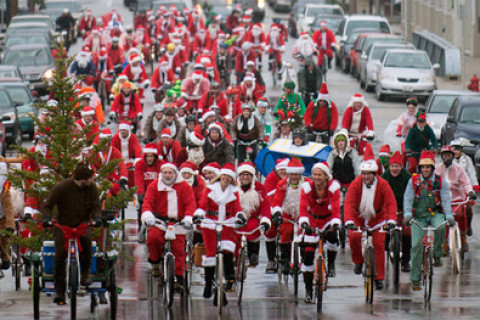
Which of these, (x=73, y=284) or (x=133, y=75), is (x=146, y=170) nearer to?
(x=73, y=284)

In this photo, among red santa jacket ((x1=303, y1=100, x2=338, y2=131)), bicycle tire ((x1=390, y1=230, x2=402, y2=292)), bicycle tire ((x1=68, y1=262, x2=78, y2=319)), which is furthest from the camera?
red santa jacket ((x1=303, y1=100, x2=338, y2=131))

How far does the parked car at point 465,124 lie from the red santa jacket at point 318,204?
11.2 metres

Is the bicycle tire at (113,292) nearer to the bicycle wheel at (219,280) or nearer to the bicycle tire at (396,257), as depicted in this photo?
the bicycle wheel at (219,280)

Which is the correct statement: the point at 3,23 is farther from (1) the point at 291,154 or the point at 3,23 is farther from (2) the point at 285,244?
(2) the point at 285,244

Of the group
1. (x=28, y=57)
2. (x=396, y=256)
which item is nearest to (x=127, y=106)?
(x=396, y=256)

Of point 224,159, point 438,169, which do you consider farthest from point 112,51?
point 438,169

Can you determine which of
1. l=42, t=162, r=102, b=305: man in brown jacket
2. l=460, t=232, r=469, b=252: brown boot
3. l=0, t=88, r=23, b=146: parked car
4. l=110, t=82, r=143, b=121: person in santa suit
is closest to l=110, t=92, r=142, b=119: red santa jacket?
l=110, t=82, r=143, b=121: person in santa suit

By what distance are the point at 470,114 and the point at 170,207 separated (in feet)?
43.7

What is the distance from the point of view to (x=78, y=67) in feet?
121

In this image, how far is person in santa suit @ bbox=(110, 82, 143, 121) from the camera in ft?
95.1

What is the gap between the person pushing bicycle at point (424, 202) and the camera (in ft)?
56.2

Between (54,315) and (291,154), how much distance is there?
7.49 m

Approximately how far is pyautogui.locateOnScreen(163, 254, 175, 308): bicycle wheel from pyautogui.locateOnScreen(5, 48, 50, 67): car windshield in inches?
1079

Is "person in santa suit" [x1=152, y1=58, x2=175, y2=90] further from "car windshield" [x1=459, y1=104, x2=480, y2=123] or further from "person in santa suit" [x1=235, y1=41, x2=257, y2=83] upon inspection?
"car windshield" [x1=459, y1=104, x2=480, y2=123]
